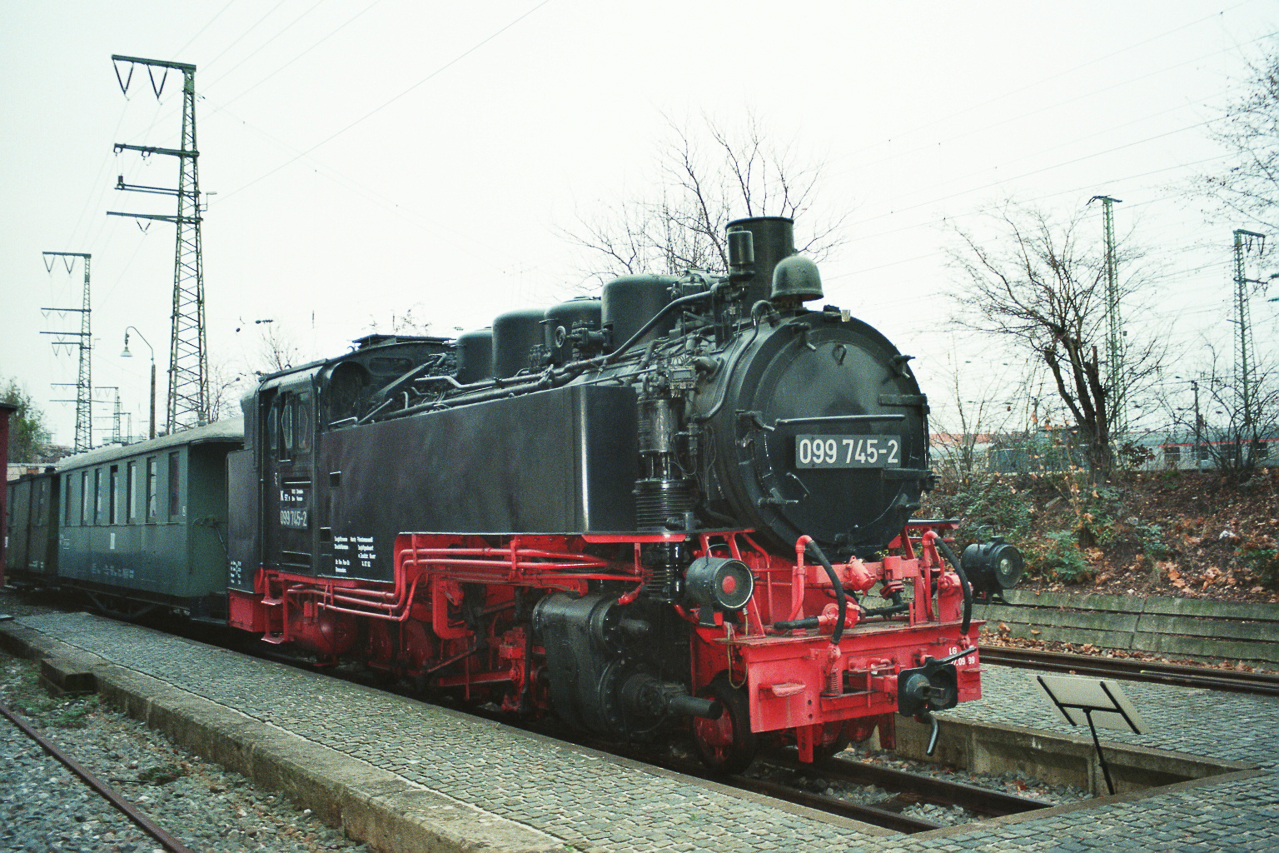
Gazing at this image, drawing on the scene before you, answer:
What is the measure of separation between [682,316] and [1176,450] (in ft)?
30.1

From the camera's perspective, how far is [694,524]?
215 inches

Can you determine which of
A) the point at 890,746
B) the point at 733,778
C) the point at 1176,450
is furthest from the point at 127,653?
the point at 1176,450

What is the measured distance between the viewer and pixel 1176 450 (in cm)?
1288

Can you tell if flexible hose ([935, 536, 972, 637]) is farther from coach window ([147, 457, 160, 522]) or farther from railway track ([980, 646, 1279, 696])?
coach window ([147, 457, 160, 522])

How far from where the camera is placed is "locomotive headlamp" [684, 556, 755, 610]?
5.00 metres

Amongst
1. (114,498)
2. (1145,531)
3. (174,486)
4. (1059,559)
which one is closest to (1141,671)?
(1059,559)

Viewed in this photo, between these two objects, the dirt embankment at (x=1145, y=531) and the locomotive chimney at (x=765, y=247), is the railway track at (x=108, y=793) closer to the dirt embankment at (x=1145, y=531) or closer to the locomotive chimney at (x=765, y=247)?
the locomotive chimney at (x=765, y=247)

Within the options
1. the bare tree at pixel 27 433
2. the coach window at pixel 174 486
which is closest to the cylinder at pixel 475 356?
the coach window at pixel 174 486

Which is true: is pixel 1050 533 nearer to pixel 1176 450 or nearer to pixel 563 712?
pixel 1176 450

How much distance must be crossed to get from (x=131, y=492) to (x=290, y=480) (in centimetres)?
631

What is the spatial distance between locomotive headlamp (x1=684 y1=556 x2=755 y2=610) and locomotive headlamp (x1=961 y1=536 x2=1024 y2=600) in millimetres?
1997

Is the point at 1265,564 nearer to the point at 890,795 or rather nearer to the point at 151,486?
the point at 890,795

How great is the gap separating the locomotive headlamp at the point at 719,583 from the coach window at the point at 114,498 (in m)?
12.8

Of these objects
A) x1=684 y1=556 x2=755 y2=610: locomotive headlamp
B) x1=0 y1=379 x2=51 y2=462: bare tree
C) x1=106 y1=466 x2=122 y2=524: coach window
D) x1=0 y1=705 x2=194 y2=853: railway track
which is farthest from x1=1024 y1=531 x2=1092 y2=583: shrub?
x1=0 y1=379 x2=51 y2=462: bare tree
